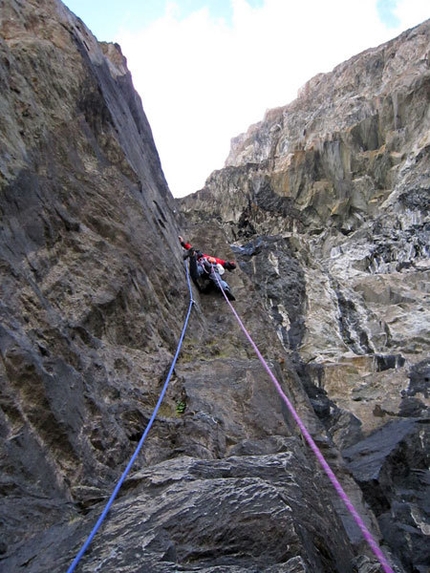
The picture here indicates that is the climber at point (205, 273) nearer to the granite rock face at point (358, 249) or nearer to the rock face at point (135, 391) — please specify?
the rock face at point (135, 391)

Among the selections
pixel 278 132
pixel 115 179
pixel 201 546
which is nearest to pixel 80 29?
pixel 115 179

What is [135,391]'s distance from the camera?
4.97m

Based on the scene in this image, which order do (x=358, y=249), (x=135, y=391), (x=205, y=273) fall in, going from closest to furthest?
(x=135, y=391)
(x=205, y=273)
(x=358, y=249)

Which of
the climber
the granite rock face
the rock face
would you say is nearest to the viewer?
the rock face

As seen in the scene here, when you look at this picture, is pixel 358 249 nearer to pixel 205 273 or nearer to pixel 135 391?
pixel 205 273

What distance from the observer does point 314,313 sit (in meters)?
17.2

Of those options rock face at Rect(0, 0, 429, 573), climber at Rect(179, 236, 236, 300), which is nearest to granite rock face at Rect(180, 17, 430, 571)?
rock face at Rect(0, 0, 429, 573)

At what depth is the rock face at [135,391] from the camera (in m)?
2.85

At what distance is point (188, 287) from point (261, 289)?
9965mm

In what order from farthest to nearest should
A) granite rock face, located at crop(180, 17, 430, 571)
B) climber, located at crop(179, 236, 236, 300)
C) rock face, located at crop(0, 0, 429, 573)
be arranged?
1. climber, located at crop(179, 236, 236, 300)
2. granite rock face, located at crop(180, 17, 430, 571)
3. rock face, located at crop(0, 0, 429, 573)

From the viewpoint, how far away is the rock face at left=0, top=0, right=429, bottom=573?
2848mm

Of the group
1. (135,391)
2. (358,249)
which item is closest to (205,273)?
(135,391)

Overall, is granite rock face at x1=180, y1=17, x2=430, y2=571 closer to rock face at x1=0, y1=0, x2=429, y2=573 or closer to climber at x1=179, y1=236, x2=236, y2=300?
rock face at x1=0, y1=0, x2=429, y2=573

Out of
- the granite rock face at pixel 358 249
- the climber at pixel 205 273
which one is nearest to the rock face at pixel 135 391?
the granite rock face at pixel 358 249
